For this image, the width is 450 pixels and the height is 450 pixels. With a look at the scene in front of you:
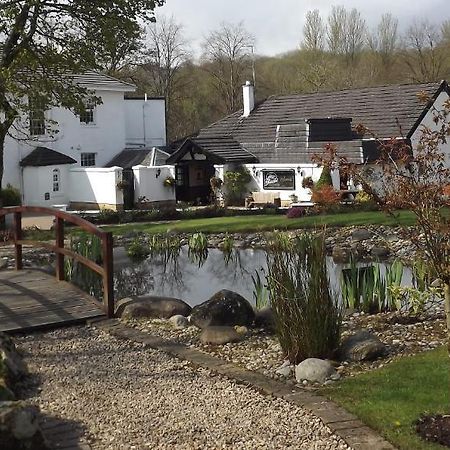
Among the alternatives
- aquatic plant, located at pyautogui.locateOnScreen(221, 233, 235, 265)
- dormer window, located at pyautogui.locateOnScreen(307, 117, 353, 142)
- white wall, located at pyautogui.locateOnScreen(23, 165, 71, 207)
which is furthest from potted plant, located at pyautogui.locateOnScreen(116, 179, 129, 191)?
aquatic plant, located at pyautogui.locateOnScreen(221, 233, 235, 265)

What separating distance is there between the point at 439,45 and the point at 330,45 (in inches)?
359

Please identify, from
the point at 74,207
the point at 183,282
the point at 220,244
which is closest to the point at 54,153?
the point at 74,207

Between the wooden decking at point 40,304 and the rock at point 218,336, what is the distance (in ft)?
6.55

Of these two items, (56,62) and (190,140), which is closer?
(56,62)

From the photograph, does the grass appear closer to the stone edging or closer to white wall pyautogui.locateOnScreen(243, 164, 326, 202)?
the stone edging

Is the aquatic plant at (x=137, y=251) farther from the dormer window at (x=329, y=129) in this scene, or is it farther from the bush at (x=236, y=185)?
the dormer window at (x=329, y=129)

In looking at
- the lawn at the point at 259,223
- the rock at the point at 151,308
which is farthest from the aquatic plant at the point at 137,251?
the rock at the point at 151,308

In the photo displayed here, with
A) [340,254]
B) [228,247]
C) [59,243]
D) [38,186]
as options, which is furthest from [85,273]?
[38,186]

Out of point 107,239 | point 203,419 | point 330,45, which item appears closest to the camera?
point 203,419

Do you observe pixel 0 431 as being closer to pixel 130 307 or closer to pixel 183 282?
pixel 130 307

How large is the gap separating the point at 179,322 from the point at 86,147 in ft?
86.9

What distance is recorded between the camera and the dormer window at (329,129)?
31.5 metres

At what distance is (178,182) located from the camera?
33.0 m

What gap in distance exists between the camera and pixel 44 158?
31.6 meters
